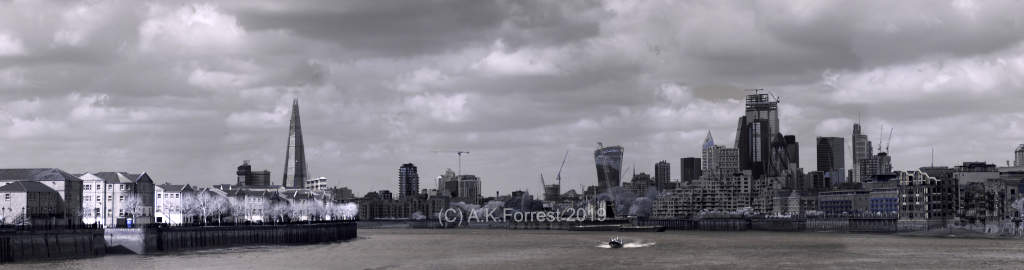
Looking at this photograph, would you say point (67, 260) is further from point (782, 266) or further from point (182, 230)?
point (782, 266)

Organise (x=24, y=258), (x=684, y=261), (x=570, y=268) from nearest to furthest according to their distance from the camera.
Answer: (x=24, y=258), (x=570, y=268), (x=684, y=261)

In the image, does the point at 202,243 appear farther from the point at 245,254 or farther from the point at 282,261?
the point at 282,261

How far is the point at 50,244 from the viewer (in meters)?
150

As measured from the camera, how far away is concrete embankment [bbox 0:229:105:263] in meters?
144

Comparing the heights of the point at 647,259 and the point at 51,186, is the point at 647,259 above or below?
below

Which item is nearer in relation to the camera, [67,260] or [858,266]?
[67,260]

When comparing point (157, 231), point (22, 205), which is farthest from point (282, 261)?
point (22, 205)

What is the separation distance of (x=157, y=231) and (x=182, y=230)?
9693 mm

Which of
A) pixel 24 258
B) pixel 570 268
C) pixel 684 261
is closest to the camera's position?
pixel 24 258

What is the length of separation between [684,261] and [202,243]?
72.7 m

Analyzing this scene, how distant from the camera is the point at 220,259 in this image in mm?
169875

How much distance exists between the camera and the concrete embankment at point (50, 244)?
144 meters

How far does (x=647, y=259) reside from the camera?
7510 inches

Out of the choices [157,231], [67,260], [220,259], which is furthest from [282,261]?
[67,260]
